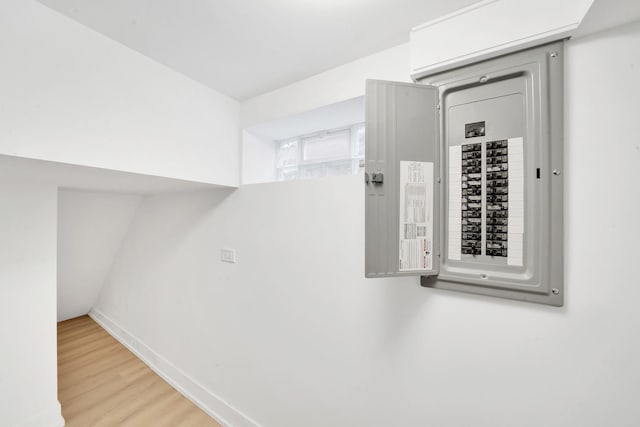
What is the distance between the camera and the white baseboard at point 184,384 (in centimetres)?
165

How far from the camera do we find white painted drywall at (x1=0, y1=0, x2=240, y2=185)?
0.85 meters

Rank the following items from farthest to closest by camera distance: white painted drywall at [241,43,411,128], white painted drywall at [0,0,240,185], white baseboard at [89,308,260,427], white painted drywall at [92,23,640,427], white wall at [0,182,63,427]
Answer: white baseboard at [89,308,260,427] < white wall at [0,182,63,427] < white painted drywall at [241,43,411,128] < white painted drywall at [0,0,240,185] < white painted drywall at [92,23,640,427]

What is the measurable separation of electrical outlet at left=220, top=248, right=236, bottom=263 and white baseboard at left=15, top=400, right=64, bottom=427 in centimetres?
140

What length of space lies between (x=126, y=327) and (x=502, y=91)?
3.61 m

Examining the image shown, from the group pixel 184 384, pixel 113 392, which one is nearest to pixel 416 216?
pixel 184 384

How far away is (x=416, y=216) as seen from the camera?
964 mm

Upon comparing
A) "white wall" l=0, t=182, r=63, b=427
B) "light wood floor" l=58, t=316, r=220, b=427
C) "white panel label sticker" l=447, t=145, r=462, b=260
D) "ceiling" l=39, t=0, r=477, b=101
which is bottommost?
"light wood floor" l=58, t=316, r=220, b=427

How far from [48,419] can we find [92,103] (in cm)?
200

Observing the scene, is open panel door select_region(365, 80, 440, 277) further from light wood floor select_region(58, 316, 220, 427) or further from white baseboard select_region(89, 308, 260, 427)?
light wood floor select_region(58, 316, 220, 427)

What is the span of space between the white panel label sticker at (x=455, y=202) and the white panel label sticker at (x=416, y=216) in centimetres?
8

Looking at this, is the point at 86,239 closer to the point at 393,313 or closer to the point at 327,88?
the point at 327,88

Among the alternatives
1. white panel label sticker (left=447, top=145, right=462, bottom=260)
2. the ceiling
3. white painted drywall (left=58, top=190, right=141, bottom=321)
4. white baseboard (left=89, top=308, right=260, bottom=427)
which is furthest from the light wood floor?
the ceiling

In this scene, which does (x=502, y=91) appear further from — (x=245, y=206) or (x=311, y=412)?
(x=311, y=412)

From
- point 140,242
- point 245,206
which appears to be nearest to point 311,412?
point 245,206
